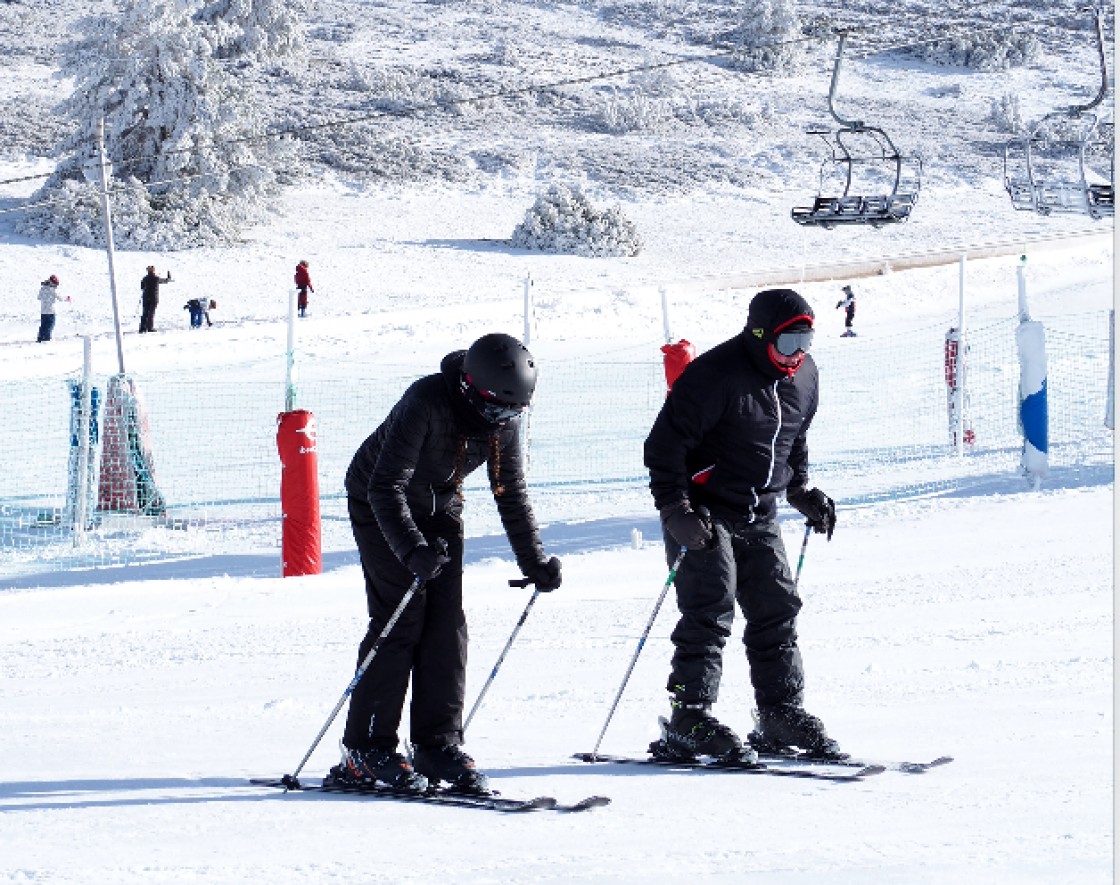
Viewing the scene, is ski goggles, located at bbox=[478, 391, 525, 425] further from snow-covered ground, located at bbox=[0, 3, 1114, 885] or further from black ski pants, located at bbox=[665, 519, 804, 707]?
snow-covered ground, located at bbox=[0, 3, 1114, 885]

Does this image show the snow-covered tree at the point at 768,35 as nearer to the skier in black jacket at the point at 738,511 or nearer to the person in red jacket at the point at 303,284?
the person in red jacket at the point at 303,284

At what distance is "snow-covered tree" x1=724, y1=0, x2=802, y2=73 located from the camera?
62.0 m

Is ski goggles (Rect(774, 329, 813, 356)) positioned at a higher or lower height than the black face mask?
higher

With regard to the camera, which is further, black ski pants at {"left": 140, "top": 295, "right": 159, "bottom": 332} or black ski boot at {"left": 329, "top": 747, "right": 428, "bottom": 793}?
black ski pants at {"left": 140, "top": 295, "right": 159, "bottom": 332}

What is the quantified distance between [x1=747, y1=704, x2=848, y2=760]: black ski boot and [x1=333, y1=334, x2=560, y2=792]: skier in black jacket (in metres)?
0.97

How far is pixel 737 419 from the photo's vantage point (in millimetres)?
5668

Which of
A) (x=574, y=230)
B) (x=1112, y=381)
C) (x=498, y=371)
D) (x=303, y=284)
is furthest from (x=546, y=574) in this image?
(x=574, y=230)

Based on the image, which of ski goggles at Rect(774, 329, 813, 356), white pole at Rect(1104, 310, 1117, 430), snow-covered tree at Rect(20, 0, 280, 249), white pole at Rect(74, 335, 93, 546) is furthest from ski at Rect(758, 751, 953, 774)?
snow-covered tree at Rect(20, 0, 280, 249)

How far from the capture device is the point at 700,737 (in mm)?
5684

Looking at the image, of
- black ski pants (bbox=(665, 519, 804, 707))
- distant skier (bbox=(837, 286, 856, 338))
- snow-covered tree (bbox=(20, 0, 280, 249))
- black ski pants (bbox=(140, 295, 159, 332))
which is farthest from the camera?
snow-covered tree (bbox=(20, 0, 280, 249))

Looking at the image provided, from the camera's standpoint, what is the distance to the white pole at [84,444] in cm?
1269

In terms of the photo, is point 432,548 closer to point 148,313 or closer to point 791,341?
point 791,341

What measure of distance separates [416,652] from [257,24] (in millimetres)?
47000

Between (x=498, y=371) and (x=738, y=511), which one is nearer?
(x=498, y=371)
